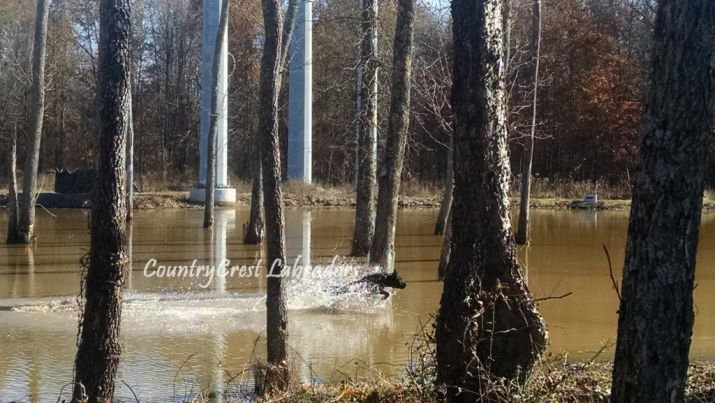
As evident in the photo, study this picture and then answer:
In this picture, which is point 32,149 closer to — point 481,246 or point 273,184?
point 273,184

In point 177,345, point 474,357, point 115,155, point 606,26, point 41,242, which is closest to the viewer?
point 474,357

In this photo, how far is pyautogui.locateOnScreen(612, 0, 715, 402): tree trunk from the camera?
3660 mm

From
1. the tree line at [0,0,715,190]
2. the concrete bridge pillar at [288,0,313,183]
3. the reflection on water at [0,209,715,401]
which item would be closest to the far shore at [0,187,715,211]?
the concrete bridge pillar at [288,0,313,183]

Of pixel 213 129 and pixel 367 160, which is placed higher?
pixel 213 129

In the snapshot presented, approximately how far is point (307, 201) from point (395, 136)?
19.5 meters

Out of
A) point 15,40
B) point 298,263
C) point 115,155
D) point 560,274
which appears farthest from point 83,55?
point 115,155

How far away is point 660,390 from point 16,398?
573 centimetres

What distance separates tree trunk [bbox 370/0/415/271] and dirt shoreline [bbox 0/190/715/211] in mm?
18513

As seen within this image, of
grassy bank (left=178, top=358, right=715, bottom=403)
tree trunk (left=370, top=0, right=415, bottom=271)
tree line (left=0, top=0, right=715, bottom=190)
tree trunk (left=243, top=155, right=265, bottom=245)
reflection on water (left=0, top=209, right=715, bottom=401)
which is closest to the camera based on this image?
grassy bank (left=178, top=358, right=715, bottom=403)

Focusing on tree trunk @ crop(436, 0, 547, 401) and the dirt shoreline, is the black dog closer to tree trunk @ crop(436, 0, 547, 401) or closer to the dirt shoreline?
tree trunk @ crop(436, 0, 547, 401)

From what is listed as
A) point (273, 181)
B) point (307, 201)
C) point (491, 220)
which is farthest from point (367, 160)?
point (307, 201)

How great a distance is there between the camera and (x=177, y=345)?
959cm

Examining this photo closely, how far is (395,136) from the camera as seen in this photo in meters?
14.1

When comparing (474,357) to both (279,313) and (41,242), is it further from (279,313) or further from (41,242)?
(41,242)
